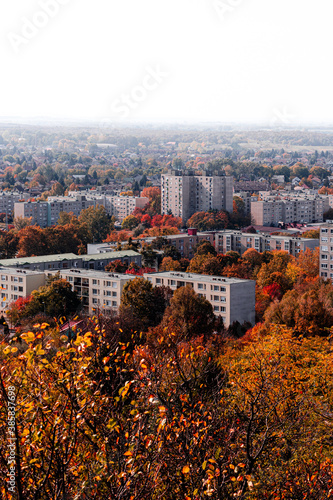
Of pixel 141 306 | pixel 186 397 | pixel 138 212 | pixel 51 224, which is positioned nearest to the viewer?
pixel 186 397

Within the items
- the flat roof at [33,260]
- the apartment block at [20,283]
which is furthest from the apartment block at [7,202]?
the apartment block at [20,283]

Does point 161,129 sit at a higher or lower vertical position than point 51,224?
higher

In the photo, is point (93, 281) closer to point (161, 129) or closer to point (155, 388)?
point (155, 388)

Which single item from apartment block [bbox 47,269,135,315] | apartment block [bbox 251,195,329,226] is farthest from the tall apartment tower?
apartment block [bbox 47,269,135,315]

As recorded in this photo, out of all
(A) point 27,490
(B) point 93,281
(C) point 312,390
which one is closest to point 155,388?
(A) point 27,490

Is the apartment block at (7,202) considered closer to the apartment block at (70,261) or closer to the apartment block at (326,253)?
the apartment block at (70,261)

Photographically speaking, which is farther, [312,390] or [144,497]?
[312,390]
